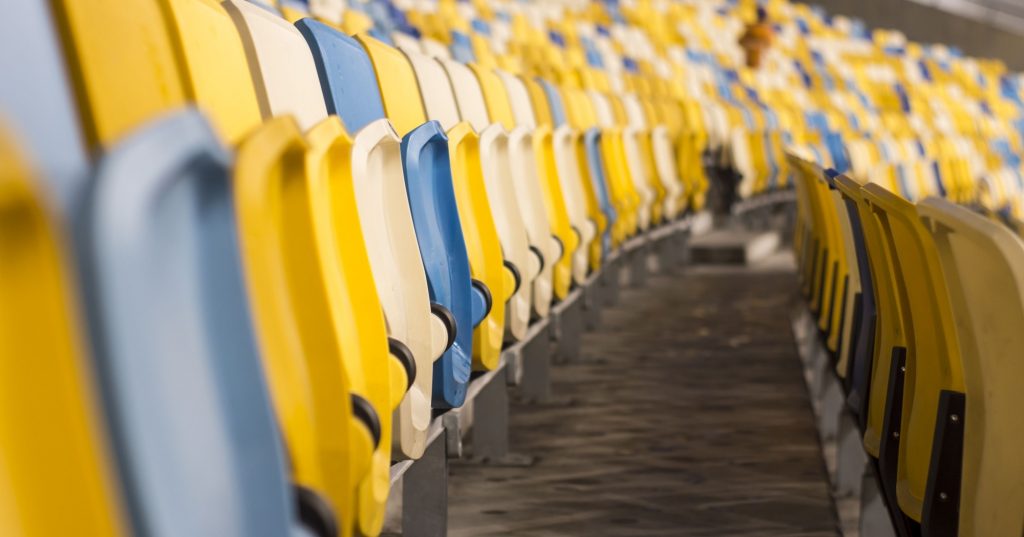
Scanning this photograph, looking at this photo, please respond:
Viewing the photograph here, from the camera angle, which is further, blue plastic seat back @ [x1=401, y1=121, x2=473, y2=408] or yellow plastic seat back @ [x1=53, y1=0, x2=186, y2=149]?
blue plastic seat back @ [x1=401, y1=121, x2=473, y2=408]

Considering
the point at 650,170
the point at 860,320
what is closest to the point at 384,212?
the point at 860,320

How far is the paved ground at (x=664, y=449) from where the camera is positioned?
1.06 metres

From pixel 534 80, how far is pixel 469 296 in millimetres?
908

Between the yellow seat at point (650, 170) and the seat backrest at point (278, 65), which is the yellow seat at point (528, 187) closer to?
the seat backrest at point (278, 65)

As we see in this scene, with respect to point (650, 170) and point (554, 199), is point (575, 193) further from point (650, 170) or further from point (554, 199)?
point (650, 170)

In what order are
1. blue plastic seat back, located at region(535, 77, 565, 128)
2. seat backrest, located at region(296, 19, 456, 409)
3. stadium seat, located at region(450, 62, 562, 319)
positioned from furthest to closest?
blue plastic seat back, located at region(535, 77, 565, 128) < stadium seat, located at region(450, 62, 562, 319) < seat backrest, located at region(296, 19, 456, 409)

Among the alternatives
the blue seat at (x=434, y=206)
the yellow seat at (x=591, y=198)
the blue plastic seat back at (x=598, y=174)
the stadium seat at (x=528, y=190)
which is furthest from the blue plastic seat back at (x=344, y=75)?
the blue plastic seat back at (x=598, y=174)

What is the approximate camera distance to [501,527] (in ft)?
3.40

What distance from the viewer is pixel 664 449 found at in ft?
4.20

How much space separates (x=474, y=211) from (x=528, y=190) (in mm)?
229

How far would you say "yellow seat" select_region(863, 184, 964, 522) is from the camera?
62 cm

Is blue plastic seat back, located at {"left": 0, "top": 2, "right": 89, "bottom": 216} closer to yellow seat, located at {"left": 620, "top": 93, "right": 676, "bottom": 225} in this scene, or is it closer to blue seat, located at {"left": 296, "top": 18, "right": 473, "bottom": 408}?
blue seat, located at {"left": 296, "top": 18, "right": 473, "bottom": 408}

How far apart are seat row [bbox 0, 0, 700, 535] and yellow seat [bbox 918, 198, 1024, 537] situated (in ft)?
0.84

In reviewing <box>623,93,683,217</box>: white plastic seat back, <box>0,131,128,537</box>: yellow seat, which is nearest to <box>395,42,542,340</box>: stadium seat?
<box>0,131,128,537</box>: yellow seat
